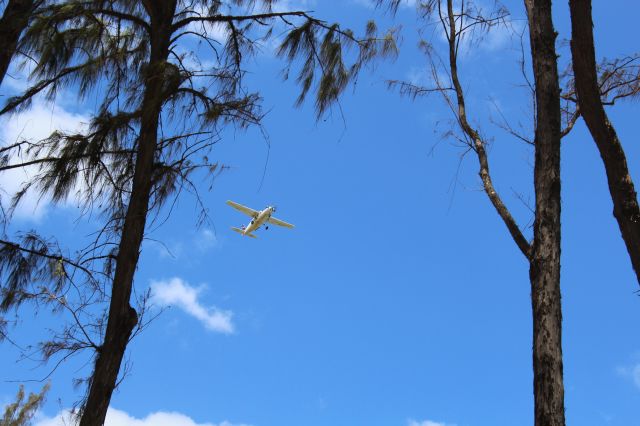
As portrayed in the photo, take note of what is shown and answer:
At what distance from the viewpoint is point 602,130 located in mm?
4211

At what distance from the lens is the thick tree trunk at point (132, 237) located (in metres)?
4.18

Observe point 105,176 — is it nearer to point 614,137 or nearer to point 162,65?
point 162,65

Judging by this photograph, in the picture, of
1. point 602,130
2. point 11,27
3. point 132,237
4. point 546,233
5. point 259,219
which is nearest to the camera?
point 546,233

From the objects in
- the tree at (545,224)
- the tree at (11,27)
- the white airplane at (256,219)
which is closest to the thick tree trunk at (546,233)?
the tree at (545,224)

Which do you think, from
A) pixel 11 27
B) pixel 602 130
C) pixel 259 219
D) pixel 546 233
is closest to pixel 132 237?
pixel 11 27

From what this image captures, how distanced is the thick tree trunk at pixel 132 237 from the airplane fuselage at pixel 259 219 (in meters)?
14.2

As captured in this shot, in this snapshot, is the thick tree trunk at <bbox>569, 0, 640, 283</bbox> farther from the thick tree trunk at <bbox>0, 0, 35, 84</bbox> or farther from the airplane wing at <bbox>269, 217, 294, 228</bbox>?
the airplane wing at <bbox>269, 217, 294, 228</bbox>

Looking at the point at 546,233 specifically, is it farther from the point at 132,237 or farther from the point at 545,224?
the point at 132,237

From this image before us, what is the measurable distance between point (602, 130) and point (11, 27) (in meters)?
3.98

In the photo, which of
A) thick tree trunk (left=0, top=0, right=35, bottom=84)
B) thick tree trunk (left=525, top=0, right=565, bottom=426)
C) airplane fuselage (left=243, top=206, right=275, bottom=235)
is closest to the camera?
thick tree trunk (left=525, top=0, right=565, bottom=426)

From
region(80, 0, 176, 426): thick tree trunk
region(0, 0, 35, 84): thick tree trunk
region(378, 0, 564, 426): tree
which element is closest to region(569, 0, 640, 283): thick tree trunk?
region(378, 0, 564, 426): tree

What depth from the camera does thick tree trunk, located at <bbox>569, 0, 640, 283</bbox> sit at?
4062 mm

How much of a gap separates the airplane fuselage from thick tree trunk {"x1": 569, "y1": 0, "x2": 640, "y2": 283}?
50.2 feet

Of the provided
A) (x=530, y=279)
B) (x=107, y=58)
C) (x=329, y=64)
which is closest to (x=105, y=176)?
(x=107, y=58)
